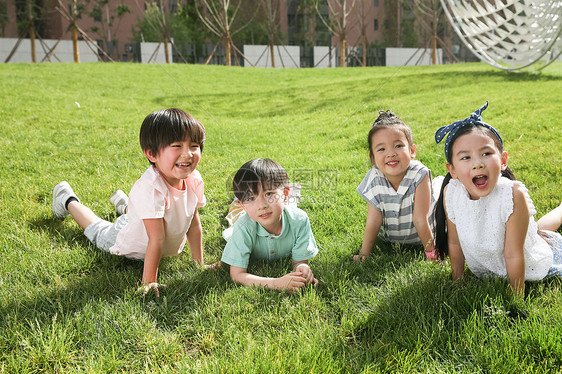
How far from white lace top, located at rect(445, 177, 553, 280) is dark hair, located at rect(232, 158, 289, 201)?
3.17ft

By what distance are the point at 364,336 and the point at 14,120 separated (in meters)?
7.50

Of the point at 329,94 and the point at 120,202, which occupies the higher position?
the point at 329,94

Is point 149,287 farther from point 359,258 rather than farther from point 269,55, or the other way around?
point 269,55

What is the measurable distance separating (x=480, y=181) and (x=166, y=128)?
5.67 feet

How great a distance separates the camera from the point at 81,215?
3.28 metres

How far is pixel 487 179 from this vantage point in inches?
80.7

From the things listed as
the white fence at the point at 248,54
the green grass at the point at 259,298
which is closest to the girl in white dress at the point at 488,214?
the green grass at the point at 259,298

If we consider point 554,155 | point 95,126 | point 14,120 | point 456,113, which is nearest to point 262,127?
point 95,126

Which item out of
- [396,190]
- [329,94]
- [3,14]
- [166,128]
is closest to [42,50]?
[3,14]

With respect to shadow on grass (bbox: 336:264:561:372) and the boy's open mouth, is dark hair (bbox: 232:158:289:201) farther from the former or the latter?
the boy's open mouth

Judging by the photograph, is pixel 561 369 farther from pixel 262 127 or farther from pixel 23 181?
pixel 262 127

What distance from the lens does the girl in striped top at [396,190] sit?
2678 millimetres

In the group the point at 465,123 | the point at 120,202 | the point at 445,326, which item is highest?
the point at 465,123

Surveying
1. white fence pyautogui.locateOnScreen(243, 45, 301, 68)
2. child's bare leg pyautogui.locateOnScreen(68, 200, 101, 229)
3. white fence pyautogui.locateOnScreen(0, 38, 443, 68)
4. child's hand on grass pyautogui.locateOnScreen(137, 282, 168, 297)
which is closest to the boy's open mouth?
child's hand on grass pyautogui.locateOnScreen(137, 282, 168, 297)
